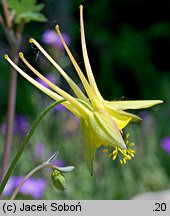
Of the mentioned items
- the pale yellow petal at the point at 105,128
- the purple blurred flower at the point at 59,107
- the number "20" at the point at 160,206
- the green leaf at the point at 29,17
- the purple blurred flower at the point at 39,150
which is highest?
the green leaf at the point at 29,17

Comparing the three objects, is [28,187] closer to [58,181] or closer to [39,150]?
[39,150]

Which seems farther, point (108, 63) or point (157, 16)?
point (157, 16)

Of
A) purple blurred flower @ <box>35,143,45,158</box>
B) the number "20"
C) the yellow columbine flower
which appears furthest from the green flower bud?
purple blurred flower @ <box>35,143,45,158</box>

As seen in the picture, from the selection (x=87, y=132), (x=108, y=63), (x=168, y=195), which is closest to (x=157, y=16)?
(x=108, y=63)

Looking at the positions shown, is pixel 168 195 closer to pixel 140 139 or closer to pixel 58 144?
pixel 140 139

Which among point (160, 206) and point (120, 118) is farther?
point (160, 206)

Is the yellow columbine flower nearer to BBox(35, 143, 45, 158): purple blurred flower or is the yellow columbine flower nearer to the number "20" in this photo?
the number "20"

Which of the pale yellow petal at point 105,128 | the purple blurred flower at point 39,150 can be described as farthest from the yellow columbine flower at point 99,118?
the purple blurred flower at point 39,150

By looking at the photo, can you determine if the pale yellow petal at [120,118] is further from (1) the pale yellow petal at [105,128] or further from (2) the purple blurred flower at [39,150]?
(2) the purple blurred flower at [39,150]

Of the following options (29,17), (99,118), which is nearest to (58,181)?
(99,118)
